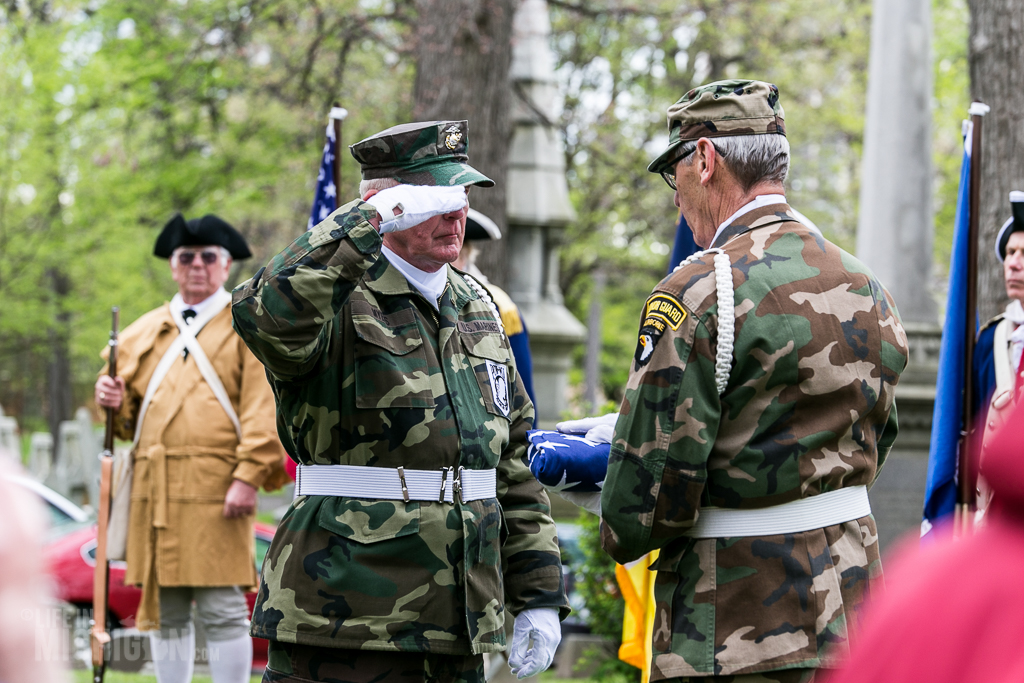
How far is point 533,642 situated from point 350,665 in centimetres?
62

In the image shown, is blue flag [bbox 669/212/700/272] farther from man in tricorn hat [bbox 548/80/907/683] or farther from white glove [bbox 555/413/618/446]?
man in tricorn hat [bbox 548/80/907/683]

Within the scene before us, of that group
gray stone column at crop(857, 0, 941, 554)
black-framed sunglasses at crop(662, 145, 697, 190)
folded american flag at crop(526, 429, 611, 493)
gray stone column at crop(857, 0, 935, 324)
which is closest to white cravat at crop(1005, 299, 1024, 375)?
black-framed sunglasses at crop(662, 145, 697, 190)

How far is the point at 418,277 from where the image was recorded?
11.0 feet

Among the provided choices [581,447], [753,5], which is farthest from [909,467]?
[753,5]

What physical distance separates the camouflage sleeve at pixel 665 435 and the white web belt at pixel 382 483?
628 mm

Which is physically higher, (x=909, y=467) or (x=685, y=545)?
(x=685, y=545)

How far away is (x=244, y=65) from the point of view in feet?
49.5

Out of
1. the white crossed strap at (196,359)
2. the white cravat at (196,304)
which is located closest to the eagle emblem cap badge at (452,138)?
the white crossed strap at (196,359)

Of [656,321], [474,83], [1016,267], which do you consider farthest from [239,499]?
[474,83]

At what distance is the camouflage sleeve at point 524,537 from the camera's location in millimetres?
3447

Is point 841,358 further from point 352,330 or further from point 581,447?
point 352,330

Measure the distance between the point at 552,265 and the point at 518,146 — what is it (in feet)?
5.08

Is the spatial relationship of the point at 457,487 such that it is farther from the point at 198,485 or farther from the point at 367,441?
the point at 198,485

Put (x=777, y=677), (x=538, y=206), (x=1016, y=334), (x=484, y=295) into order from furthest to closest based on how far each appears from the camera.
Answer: (x=538, y=206), (x=1016, y=334), (x=484, y=295), (x=777, y=677)
